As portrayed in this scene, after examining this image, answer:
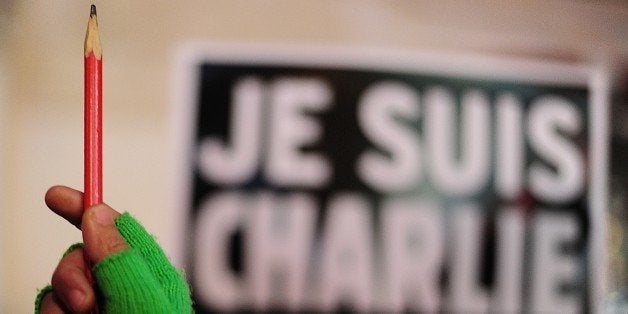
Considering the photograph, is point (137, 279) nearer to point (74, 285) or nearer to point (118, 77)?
point (74, 285)

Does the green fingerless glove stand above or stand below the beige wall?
below

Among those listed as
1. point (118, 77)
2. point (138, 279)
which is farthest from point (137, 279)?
point (118, 77)

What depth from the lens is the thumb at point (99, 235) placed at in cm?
30

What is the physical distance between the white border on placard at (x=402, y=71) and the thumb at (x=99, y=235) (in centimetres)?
51

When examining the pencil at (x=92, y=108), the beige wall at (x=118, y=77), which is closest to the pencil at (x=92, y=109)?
the pencil at (x=92, y=108)

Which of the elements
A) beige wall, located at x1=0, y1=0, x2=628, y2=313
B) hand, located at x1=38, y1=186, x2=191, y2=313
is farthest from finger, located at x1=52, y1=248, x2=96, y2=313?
beige wall, located at x1=0, y1=0, x2=628, y2=313

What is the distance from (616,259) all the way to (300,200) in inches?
19.7

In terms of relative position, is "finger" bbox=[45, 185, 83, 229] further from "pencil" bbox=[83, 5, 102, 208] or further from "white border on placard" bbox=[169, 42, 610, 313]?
"white border on placard" bbox=[169, 42, 610, 313]

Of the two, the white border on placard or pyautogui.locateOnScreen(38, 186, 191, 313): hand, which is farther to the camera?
the white border on placard

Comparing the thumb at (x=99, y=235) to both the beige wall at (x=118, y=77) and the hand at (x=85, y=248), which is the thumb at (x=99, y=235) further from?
the beige wall at (x=118, y=77)

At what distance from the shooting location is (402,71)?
87cm

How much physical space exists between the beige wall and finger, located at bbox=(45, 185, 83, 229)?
0.48 meters

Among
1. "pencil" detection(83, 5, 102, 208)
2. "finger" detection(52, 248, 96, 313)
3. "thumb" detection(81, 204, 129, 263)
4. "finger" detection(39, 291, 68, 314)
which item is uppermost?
"pencil" detection(83, 5, 102, 208)

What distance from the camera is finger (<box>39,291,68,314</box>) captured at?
323 millimetres
